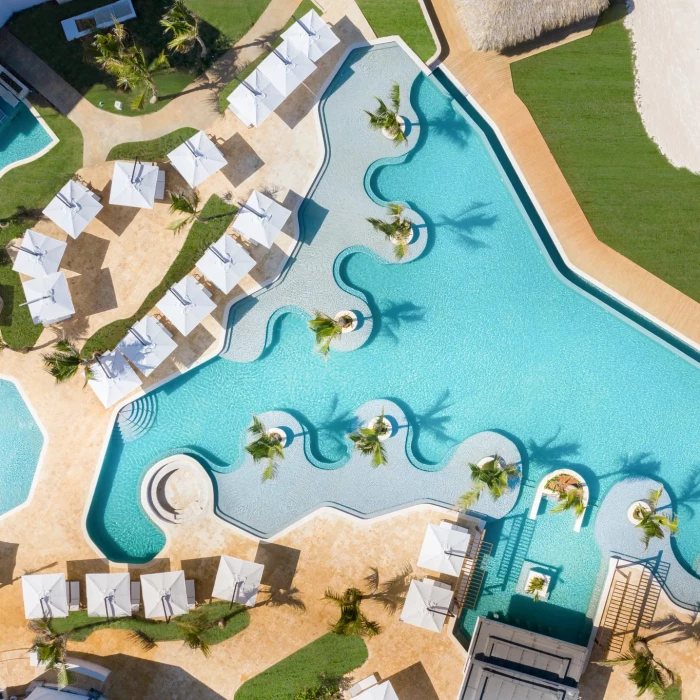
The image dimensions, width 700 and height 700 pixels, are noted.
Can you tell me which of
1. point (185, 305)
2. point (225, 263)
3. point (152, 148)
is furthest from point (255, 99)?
point (185, 305)

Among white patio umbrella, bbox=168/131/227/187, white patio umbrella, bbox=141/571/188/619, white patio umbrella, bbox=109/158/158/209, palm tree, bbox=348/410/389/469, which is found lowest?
white patio umbrella, bbox=141/571/188/619

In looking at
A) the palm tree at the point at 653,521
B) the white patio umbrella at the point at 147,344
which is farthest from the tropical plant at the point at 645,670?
the white patio umbrella at the point at 147,344

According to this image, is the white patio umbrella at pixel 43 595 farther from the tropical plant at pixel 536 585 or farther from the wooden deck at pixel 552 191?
the wooden deck at pixel 552 191

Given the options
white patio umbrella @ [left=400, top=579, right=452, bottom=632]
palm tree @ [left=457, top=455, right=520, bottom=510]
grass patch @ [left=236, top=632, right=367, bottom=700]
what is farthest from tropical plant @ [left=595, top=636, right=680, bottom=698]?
grass patch @ [left=236, top=632, right=367, bottom=700]

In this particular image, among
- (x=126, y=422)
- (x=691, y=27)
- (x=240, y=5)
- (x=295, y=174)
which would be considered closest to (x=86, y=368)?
(x=126, y=422)

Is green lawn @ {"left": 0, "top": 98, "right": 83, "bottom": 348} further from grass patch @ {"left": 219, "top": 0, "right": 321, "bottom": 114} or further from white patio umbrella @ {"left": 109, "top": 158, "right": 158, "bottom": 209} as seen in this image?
grass patch @ {"left": 219, "top": 0, "right": 321, "bottom": 114}

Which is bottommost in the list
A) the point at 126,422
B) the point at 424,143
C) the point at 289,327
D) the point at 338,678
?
the point at 338,678

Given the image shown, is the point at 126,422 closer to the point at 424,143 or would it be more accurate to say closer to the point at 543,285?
the point at 424,143
